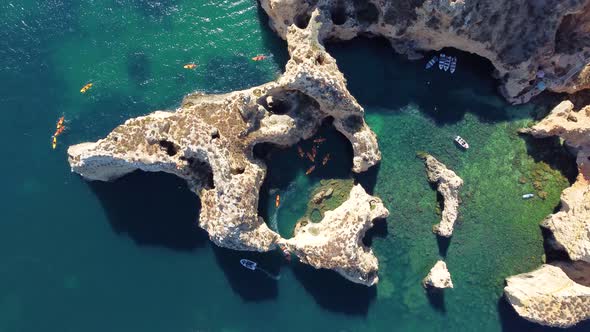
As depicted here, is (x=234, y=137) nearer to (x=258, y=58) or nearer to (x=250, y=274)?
(x=258, y=58)

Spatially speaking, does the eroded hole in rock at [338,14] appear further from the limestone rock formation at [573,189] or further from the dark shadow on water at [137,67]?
the limestone rock formation at [573,189]

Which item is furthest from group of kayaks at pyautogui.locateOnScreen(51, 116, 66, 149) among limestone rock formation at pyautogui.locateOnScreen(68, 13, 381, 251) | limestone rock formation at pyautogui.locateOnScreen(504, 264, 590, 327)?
limestone rock formation at pyautogui.locateOnScreen(504, 264, 590, 327)

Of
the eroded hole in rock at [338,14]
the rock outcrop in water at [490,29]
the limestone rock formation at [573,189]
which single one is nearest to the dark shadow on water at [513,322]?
the limestone rock formation at [573,189]

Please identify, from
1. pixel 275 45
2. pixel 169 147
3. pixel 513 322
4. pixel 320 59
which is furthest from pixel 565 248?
pixel 169 147

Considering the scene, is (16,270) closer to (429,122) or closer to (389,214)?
(389,214)

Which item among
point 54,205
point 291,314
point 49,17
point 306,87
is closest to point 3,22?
point 49,17

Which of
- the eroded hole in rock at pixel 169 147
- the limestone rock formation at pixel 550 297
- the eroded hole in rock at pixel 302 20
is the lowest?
the limestone rock formation at pixel 550 297

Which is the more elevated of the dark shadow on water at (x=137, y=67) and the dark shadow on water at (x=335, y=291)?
the dark shadow on water at (x=137, y=67)
